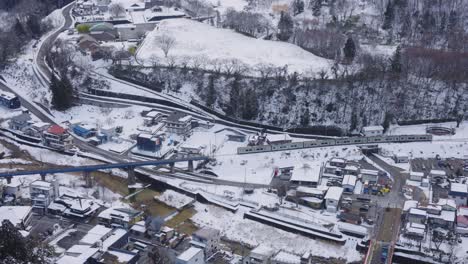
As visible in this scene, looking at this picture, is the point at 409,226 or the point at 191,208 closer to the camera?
the point at 409,226

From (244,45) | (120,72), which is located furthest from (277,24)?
(120,72)

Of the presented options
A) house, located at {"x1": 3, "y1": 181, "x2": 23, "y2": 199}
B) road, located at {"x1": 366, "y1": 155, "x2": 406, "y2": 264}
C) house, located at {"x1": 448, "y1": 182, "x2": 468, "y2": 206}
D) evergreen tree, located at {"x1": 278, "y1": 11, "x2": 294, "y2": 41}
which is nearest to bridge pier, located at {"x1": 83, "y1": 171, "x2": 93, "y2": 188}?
house, located at {"x1": 3, "y1": 181, "x2": 23, "y2": 199}

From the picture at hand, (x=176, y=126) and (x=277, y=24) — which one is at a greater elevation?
(x=277, y=24)

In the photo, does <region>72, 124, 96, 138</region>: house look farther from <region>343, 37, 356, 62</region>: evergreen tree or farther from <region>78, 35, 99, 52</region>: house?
<region>343, 37, 356, 62</region>: evergreen tree

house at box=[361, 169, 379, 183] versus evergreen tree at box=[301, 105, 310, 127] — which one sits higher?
evergreen tree at box=[301, 105, 310, 127]

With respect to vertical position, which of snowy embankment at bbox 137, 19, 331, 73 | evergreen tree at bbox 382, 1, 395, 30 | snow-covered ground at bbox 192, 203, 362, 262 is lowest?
snow-covered ground at bbox 192, 203, 362, 262

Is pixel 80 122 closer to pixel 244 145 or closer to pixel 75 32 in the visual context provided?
pixel 244 145

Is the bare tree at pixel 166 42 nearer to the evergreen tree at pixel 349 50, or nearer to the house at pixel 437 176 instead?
the evergreen tree at pixel 349 50

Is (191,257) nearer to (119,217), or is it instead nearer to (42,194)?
(119,217)
